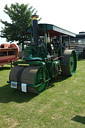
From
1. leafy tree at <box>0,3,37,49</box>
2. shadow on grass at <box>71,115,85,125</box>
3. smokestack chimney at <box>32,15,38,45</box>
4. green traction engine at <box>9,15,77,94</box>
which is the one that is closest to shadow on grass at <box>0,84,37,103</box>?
green traction engine at <box>9,15,77,94</box>

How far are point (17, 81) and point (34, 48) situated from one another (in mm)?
1407

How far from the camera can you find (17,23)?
2066 cm

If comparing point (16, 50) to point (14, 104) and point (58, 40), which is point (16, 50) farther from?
point (14, 104)

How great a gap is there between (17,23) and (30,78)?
18477mm

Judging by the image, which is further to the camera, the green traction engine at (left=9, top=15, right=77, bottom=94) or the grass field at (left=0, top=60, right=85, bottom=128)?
the green traction engine at (left=9, top=15, right=77, bottom=94)

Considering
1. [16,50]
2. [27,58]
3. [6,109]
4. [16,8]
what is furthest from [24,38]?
[6,109]

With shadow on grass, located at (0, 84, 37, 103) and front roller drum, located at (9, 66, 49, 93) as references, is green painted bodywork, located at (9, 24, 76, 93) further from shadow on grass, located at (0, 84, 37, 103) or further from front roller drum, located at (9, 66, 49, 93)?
shadow on grass, located at (0, 84, 37, 103)

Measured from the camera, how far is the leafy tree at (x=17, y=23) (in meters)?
20.6

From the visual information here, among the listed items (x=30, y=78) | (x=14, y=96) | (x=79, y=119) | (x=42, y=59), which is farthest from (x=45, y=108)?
(x=42, y=59)

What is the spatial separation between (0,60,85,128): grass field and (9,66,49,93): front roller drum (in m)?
0.27

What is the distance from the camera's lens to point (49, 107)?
3354 mm

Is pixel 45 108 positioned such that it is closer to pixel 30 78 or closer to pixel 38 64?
pixel 30 78

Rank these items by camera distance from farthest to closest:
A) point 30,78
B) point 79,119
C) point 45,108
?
point 30,78 < point 45,108 < point 79,119

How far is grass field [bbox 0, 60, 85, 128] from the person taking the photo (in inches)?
106
